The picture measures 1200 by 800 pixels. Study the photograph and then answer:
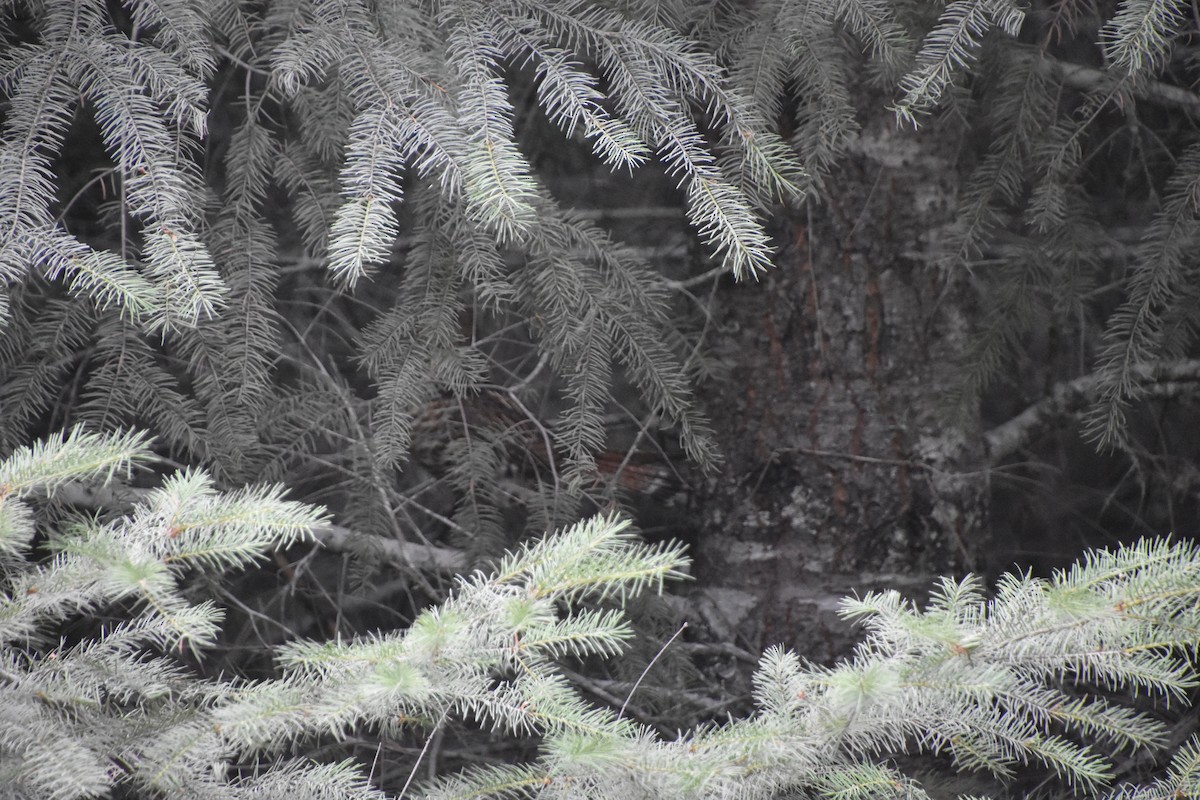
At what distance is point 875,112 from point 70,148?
7.09 ft

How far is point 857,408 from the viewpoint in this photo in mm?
2232

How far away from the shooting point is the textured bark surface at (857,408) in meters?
2.20

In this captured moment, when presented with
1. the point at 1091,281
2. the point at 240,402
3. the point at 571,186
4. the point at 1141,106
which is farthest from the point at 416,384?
the point at 1141,106

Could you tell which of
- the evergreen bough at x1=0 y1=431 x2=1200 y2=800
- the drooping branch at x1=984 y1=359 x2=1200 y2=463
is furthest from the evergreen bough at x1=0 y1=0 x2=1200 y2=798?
the drooping branch at x1=984 y1=359 x2=1200 y2=463

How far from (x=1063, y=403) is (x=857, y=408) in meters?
0.67

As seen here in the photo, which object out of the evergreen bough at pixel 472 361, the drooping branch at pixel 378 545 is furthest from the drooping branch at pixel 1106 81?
the drooping branch at pixel 378 545

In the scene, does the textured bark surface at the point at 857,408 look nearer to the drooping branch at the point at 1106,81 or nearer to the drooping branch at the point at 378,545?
the drooping branch at the point at 1106,81

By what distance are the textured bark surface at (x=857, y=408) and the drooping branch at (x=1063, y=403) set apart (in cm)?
20

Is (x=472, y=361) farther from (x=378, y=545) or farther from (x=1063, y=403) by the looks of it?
(x=1063, y=403)

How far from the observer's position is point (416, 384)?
1.68 metres

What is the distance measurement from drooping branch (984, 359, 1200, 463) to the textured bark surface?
0.65 ft

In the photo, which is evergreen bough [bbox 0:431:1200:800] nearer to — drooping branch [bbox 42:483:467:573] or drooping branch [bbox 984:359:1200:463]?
drooping branch [bbox 42:483:467:573]

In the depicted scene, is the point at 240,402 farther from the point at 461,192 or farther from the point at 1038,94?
the point at 1038,94

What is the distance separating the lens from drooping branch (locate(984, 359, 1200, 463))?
2.13 m
